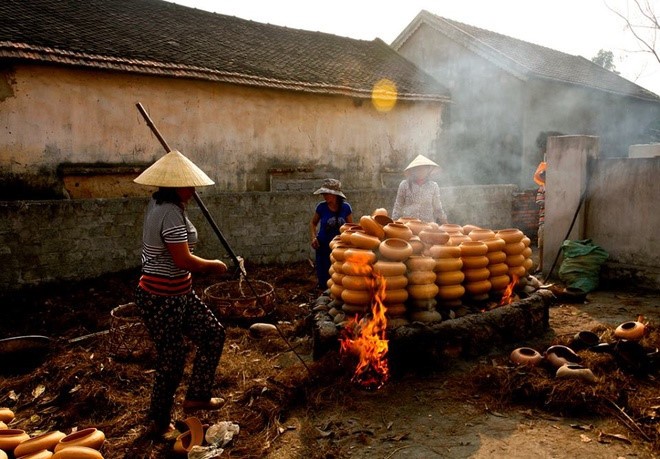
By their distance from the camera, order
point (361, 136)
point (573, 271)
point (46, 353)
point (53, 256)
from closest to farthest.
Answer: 1. point (46, 353)
2. point (53, 256)
3. point (573, 271)
4. point (361, 136)

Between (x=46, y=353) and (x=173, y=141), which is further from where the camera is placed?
(x=173, y=141)

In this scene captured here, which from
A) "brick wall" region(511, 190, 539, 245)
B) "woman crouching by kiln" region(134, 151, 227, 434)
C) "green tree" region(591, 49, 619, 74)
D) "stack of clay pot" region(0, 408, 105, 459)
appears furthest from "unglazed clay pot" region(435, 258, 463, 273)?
"green tree" region(591, 49, 619, 74)

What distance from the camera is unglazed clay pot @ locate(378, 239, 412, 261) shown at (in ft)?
16.7

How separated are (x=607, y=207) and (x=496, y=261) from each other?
4242 millimetres

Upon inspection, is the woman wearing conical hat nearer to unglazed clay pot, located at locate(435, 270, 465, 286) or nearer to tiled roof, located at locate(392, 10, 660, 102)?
unglazed clay pot, located at locate(435, 270, 465, 286)

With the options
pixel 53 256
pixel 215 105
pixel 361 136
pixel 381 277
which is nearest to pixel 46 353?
pixel 53 256

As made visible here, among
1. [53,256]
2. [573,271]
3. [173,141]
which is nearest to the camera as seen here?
[53,256]

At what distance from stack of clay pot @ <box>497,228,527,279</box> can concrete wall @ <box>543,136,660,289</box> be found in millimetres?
3323

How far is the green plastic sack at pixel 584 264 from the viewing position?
27.8 feet

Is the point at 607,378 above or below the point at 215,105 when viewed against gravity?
below

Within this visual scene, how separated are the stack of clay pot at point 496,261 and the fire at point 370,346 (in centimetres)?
173

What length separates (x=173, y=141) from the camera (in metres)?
11.9

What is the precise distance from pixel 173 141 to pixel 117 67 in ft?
7.21

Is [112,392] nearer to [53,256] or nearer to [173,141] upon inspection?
[53,256]
